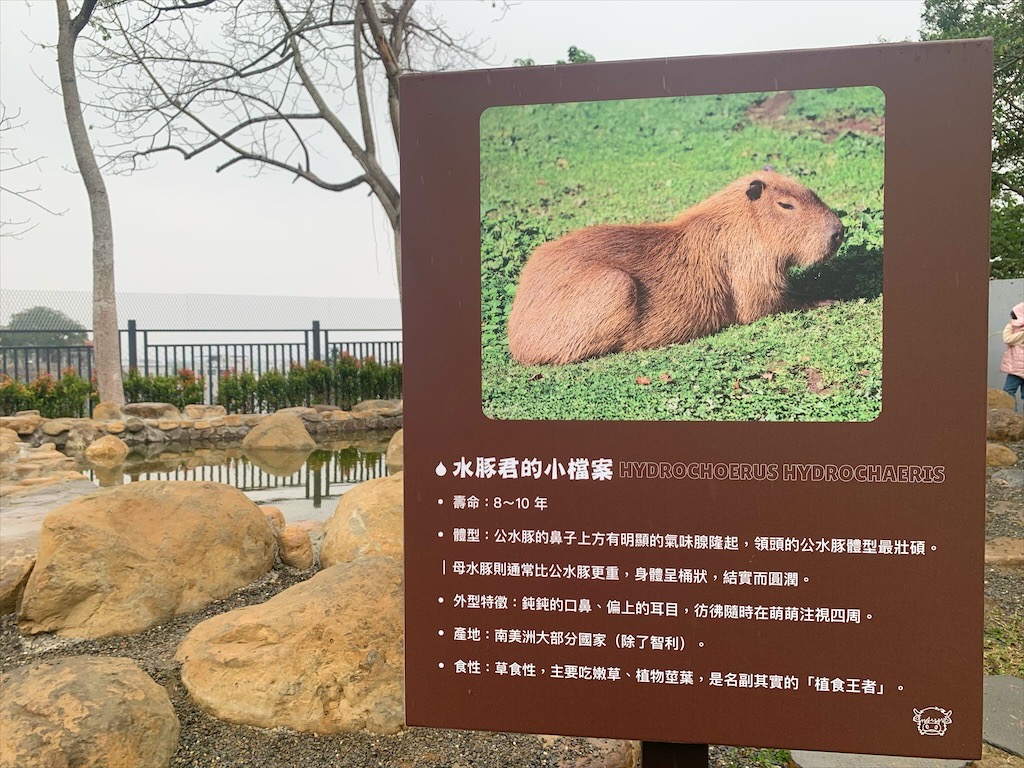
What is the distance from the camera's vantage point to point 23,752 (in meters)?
1.85

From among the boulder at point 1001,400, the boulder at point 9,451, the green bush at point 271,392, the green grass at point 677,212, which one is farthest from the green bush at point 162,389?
the green grass at point 677,212

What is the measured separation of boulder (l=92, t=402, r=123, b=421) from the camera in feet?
34.3

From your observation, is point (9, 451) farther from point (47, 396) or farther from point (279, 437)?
point (47, 396)

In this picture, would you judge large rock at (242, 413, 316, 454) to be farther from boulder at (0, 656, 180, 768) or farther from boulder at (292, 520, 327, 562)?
boulder at (0, 656, 180, 768)

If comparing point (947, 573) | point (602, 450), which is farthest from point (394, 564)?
point (947, 573)

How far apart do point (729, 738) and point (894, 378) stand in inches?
32.7

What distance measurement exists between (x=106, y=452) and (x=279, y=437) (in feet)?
6.80

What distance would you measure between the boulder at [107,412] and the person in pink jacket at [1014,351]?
1121cm

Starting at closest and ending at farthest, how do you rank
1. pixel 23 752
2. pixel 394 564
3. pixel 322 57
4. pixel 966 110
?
pixel 966 110 → pixel 23 752 → pixel 394 564 → pixel 322 57

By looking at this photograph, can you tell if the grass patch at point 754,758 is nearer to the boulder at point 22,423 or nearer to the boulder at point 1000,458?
the boulder at point 1000,458

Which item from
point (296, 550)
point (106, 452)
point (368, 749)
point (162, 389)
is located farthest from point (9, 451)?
point (368, 749)

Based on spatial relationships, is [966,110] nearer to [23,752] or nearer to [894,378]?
[894,378]

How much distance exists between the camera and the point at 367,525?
3443mm

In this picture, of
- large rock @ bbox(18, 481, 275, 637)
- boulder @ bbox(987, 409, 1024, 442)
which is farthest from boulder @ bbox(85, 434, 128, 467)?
boulder @ bbox(987, 409, 1024, 442)
